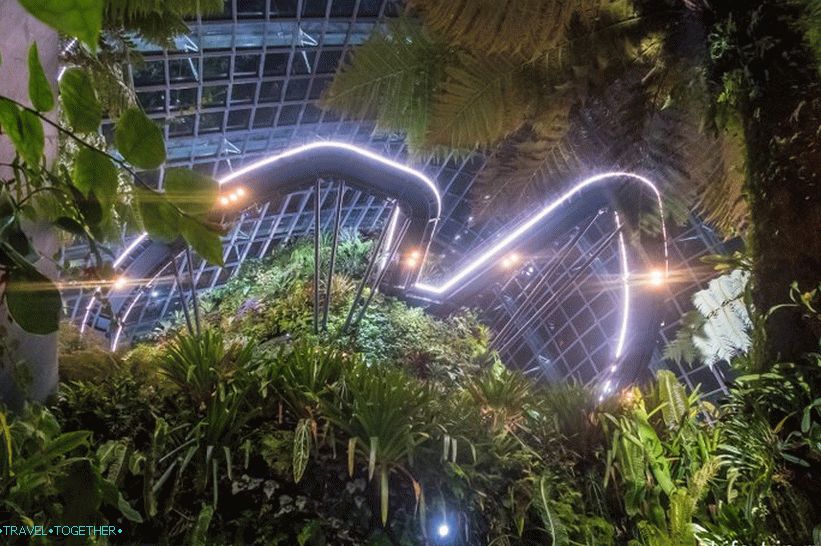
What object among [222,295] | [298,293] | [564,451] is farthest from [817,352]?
[222,295]

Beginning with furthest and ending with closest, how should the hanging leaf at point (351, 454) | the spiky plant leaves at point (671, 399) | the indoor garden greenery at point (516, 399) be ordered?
the spiky plant leaves at point (671, 399) → the hanging leaf at point (351, 454) → the indoor garden greenery at point (516, 399)

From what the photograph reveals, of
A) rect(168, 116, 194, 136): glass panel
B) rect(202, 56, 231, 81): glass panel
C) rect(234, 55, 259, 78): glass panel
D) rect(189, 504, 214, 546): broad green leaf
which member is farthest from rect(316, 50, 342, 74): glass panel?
rect(189, 504, 214, 546): broad green leaf

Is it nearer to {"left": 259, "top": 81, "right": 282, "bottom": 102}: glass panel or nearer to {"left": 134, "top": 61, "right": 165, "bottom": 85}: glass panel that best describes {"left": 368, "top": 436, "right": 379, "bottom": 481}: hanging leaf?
{"left": 134, "top": 61, "right": 165, "bottom": 85}: glass panel

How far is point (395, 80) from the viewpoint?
232cm

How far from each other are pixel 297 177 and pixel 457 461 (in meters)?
3.86

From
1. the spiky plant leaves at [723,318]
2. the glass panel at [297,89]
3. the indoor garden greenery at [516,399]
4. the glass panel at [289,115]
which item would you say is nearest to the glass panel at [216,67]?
the glass panel at [297,89]

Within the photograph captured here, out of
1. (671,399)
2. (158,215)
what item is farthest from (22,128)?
(671,399)

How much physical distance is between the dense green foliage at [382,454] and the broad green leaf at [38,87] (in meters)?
1.27

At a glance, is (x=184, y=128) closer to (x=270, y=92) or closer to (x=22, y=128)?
(x=270, y=92)

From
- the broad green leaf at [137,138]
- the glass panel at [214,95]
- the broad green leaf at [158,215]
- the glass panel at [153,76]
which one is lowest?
the broad green leaf at [158,215]

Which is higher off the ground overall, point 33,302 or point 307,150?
point 307,150

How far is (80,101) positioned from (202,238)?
0.22 m

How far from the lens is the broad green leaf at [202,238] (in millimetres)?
A: 715

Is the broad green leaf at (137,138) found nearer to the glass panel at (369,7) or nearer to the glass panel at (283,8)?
the glass panel at (283,8)
